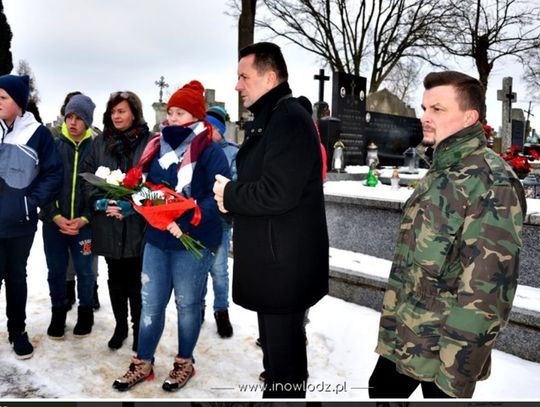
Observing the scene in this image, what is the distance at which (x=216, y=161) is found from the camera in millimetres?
2928

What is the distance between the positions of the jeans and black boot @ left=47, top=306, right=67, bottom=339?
12.6 inches

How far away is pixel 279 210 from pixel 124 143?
1.87 m

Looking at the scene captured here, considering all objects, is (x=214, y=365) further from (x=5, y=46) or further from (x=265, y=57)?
(x=5, y=46)

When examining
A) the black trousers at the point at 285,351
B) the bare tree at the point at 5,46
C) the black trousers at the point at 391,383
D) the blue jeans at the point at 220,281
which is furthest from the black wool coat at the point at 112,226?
the bare tree at the point at 5,46

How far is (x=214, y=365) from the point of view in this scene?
340 cm

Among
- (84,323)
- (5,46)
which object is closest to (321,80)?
(84,323)

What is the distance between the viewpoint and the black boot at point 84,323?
3.76m

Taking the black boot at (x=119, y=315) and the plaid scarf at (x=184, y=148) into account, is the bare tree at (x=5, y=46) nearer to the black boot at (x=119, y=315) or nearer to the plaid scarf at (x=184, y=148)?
the black boot at (x=119, y=315)

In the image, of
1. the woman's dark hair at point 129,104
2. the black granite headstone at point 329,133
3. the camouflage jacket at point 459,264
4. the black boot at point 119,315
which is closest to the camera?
the camouflage jacket at point 459,264

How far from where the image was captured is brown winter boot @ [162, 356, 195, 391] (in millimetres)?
2965

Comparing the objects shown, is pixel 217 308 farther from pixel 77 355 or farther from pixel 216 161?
pixel 216 161

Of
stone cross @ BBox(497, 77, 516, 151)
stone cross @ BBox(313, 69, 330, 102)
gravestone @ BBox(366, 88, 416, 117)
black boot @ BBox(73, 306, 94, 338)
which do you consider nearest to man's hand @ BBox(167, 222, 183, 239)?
black boot @ BBox(73, 306, 94, 338)

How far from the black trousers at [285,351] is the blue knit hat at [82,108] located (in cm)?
242

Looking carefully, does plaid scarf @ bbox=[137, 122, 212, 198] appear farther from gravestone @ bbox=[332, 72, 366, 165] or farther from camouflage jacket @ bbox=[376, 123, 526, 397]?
gravestone @ bbox=[332, 72, 366, 165]
